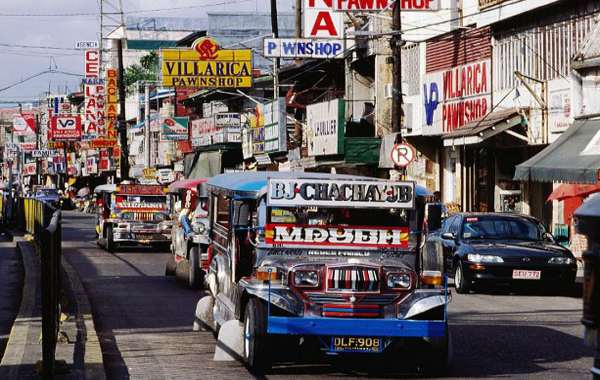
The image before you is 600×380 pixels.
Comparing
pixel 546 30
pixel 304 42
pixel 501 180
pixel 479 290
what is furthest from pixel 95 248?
pixel 479 290

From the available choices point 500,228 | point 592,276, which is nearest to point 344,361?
point 592,276

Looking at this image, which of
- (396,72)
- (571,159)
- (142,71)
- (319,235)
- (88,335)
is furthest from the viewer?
(142,71)

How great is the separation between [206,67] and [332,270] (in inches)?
1403

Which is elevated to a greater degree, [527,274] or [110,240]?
[527,274]

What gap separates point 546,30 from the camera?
105 feet

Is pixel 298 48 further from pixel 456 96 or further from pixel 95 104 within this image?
pixel 95 104

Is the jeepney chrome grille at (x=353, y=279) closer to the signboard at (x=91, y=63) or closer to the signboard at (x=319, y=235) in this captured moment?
the signboard at (x=319, y=235)

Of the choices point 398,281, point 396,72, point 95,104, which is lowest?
point 398,281

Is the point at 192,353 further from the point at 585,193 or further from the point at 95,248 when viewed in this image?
the point at 95,248

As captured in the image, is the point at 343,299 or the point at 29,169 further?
the point at 29,169

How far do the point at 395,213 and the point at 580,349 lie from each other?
3140 millimetres

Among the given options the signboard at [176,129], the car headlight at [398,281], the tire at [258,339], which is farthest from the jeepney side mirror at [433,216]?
the signboard at [176,129]

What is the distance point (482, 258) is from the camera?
75.6 ft

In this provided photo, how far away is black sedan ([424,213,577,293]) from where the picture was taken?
22875 mm
